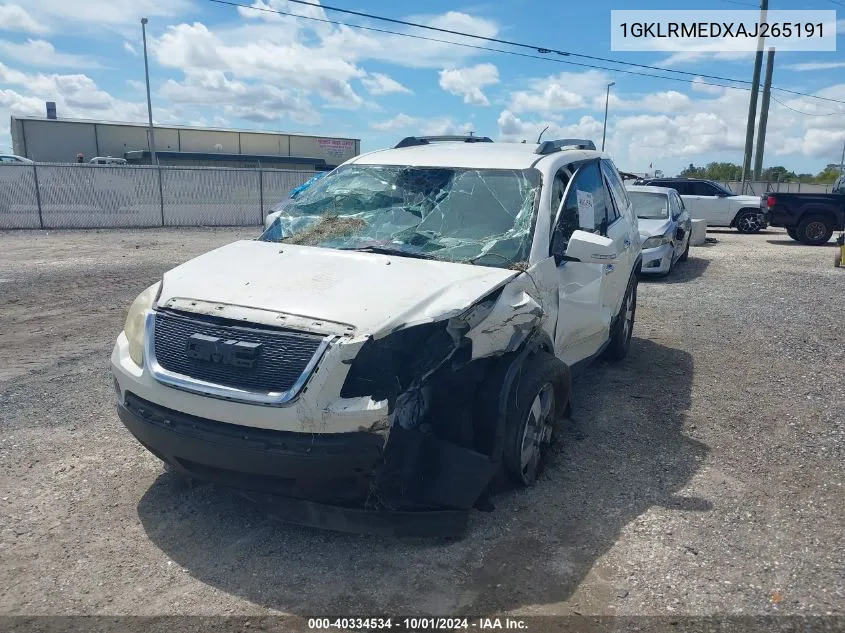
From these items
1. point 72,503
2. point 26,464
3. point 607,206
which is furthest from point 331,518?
point 607,206

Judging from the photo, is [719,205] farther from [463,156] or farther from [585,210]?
[463,156]

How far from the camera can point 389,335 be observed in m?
3.13

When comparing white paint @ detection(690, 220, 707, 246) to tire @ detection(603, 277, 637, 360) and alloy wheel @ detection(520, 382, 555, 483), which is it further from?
alloy wheel @ detection(520, 382, 555, 483)

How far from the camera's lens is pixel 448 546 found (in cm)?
344

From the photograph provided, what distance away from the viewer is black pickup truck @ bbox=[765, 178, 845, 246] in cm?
1764

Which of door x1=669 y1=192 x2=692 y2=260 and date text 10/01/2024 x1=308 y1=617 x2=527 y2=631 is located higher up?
door x1=669 y1=192 x2=692 y2=260

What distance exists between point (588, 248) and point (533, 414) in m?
1.06

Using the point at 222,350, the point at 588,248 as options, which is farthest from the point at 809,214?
the point at 222,350

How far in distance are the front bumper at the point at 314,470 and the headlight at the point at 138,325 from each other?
22 cm

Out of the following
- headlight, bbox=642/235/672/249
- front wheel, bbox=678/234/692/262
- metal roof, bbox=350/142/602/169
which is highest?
metal roof, bbox=350/142/602/169

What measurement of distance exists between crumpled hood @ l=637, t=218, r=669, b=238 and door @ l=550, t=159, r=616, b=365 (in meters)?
6.45

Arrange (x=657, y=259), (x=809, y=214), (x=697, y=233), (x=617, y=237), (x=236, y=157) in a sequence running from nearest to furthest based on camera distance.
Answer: (x=617, y=237) → (x=657, y=259) → (x=697, y=233) → (x=809, y=214) → (x=236, y=157)

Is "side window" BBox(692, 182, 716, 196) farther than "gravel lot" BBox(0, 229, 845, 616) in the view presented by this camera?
Yes

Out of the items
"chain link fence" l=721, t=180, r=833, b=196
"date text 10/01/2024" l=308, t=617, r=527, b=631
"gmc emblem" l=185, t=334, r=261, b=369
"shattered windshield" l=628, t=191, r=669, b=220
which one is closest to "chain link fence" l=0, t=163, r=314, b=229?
"shattered windshield" l=628, t=191, r=669, b=220
